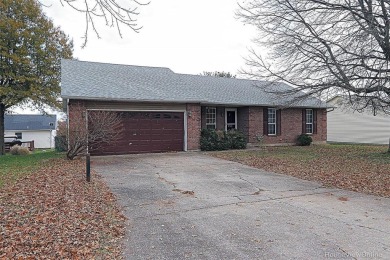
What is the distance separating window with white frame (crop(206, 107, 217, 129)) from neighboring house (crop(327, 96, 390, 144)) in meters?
9.44

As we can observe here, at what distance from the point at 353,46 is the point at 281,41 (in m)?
2.94

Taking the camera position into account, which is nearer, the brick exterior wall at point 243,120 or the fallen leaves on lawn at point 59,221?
the fallen leaves on lawn at point 59,221

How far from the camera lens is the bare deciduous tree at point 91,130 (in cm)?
1229

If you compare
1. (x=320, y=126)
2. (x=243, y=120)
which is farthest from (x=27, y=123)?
(x=320, y=126)

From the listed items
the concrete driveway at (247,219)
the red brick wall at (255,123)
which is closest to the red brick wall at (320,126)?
the red brick wall at (255,123)

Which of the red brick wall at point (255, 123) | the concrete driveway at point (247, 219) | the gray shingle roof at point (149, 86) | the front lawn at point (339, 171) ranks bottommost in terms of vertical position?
the concrete driveway at point (247, 219)

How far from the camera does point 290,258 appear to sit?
3648 mm

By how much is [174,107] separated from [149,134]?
6.51 feet

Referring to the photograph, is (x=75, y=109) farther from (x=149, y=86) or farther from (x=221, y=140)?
(x=221, y=140)

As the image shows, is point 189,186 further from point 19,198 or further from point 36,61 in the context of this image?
point 36,61

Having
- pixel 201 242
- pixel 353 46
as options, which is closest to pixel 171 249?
pixel 201 242

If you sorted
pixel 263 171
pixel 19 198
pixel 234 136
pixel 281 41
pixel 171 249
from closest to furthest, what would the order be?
pixel 171 249
pixel 19 198
pixel 263 171
pixel 281 41
pixel 234 136

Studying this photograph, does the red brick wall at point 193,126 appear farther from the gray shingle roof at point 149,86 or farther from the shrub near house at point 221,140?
the gray shingle roof at point 149,86

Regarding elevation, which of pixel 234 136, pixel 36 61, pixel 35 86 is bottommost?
pixel 234 136
